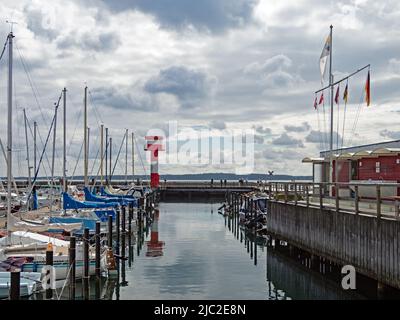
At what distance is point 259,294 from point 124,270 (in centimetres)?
906

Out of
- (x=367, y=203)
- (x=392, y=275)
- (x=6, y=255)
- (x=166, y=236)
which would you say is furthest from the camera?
(x=166, y=236)

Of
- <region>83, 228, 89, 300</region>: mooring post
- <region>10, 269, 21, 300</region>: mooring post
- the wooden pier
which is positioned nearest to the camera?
<region>10, 269, 21, 300</region>: mooring post

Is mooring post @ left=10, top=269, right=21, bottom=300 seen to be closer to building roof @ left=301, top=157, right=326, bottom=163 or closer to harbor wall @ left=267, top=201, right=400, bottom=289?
harbor wall @ left=267, top=201, right=400, bottom=289

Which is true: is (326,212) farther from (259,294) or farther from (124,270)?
(124,270)

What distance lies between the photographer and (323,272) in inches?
1164

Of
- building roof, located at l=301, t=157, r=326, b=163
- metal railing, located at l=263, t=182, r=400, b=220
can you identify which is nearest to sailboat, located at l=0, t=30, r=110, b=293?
metal railing, located at l=263, t=182, r=400, b=220

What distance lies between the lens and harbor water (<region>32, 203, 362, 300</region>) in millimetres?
26172

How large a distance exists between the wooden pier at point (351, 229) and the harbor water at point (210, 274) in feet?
5.35

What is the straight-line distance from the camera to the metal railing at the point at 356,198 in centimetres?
2131

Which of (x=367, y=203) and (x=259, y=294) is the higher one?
(x=367, y=203)

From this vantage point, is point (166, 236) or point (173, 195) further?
point (173, 195)

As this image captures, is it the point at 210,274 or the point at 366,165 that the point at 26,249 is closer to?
the point at 210,274

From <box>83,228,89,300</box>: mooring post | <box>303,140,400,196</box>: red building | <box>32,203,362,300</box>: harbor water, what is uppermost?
<box>303,140,400,196</box>: red building
